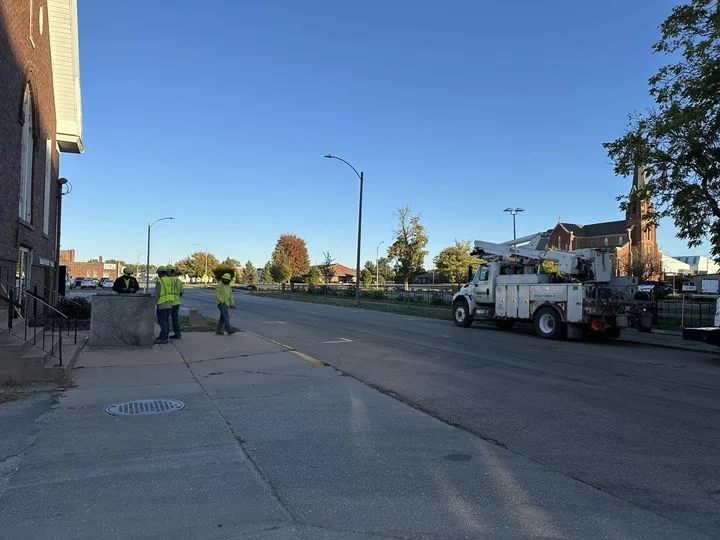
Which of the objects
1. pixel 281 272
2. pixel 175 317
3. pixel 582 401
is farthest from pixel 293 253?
pixel 582 401

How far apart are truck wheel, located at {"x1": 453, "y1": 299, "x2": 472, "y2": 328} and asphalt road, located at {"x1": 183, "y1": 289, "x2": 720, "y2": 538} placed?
5.03 m

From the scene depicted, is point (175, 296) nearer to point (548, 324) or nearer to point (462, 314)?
point (548, 324)

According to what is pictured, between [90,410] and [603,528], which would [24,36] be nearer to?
[90,410]

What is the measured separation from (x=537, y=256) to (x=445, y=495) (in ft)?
51.9

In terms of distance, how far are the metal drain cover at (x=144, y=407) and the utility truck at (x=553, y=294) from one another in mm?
12504

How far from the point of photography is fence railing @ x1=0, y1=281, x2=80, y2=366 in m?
9.06

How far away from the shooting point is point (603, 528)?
3.66 m

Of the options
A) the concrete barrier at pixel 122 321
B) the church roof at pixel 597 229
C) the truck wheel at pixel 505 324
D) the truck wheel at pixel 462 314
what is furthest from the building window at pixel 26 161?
the church roof at pixel 597 229

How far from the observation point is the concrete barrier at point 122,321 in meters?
11.2

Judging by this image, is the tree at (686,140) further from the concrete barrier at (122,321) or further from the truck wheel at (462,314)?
the concrete barrier at (122,321)

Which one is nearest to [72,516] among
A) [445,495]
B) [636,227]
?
[445,495]

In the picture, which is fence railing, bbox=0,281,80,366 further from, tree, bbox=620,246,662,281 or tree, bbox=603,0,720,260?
tree, bbox=620,246,662,281

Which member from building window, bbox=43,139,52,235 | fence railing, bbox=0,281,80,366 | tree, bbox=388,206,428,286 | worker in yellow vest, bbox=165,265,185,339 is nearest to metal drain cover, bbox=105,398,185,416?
fence railing, bbox=0,281,80,366

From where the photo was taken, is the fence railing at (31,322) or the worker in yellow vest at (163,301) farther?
the worker in yellow vest at (163,301)
